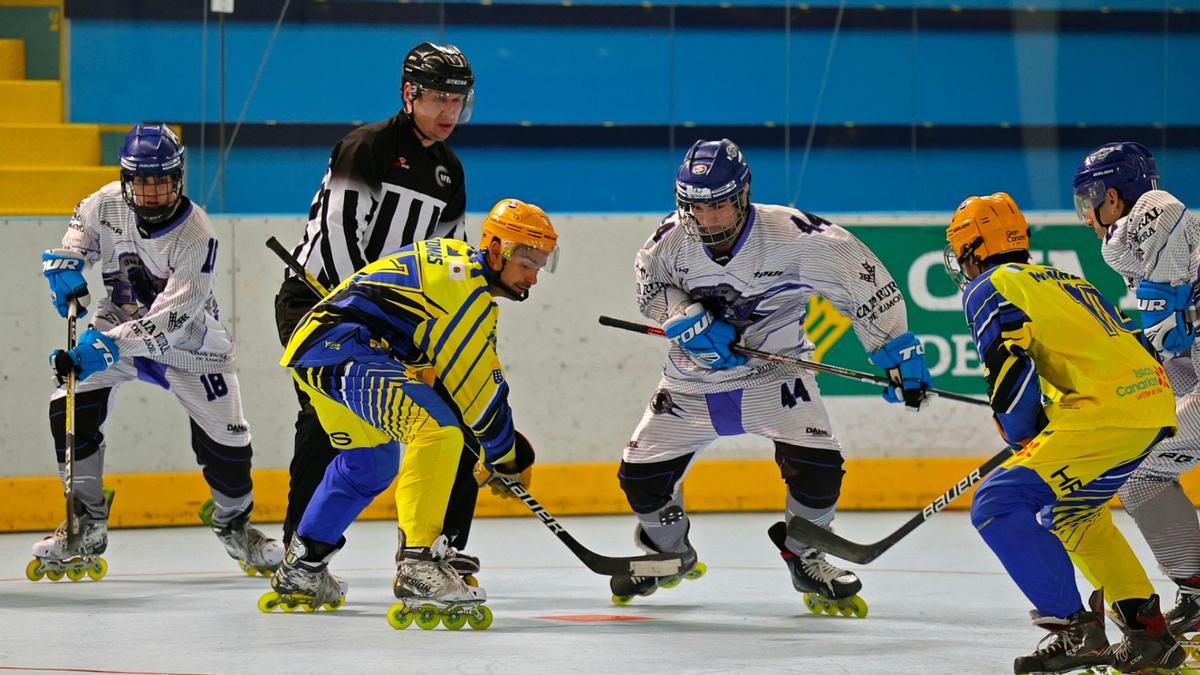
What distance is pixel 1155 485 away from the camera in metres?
4.67

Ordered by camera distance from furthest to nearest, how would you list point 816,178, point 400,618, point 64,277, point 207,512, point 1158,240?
point 816,178 < point 207,512 < point 64,277 < point 1158,240 < point 400,618

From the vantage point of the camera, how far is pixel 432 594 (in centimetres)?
454

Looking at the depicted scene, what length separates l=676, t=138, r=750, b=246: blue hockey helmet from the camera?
4.84m

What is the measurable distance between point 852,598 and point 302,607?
5.43 feet

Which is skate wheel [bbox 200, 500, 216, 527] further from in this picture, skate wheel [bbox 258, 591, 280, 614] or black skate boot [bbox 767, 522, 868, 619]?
black skate boot [bbox 767, 522, 868, 619]

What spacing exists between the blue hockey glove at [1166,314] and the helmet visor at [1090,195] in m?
0.27

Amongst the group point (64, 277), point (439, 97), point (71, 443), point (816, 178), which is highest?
point (439, 97)

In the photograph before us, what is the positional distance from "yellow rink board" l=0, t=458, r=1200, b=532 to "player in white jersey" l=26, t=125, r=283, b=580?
53.5 inches

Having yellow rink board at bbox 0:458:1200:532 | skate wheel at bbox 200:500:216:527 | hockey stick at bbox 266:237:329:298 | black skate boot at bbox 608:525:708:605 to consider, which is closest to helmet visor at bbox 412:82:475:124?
hockey stick at bbox 266:237:329:298

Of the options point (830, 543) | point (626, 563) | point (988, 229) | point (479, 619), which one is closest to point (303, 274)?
point (479, 619)

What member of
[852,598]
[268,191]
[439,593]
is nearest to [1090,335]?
[852,598]

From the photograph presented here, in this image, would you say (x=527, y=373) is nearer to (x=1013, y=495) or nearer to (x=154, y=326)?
(x=154, y=326)

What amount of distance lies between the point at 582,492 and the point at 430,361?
307cm

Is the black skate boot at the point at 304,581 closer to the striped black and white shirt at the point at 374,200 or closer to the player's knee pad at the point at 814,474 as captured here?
the striped black and white shirt at the point at 374,200
